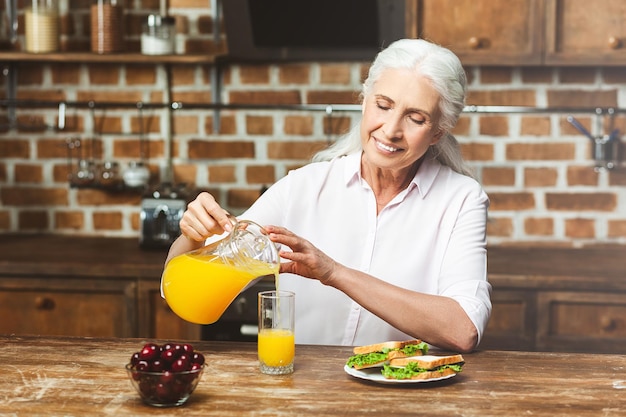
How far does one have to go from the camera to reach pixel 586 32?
3.09 m

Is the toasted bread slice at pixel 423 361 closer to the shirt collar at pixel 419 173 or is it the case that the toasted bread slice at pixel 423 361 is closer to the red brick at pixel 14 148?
the shirt collar at pixel 419 173

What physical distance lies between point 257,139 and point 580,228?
4.04 feet

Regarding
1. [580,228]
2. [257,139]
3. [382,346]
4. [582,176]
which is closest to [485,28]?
[582,176]

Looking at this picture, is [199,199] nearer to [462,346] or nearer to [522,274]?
[462,346]

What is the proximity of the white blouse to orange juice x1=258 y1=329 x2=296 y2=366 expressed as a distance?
1.63ft

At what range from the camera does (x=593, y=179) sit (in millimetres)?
3326

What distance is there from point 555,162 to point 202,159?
1302 mm

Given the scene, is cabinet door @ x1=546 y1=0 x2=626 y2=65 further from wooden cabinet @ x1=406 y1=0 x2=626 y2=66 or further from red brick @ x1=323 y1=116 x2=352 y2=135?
red brick @ x1=323 y1=116 x2=352 y2=135

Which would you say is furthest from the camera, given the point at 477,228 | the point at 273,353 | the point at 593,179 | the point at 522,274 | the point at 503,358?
the point at 593,179

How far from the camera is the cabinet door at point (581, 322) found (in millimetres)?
2822

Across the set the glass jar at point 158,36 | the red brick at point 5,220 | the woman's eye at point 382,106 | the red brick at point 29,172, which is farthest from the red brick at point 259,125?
the woman's eye at point 382,106

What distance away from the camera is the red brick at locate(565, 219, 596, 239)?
334 cm

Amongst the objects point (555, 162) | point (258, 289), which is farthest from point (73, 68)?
point (555, 162)

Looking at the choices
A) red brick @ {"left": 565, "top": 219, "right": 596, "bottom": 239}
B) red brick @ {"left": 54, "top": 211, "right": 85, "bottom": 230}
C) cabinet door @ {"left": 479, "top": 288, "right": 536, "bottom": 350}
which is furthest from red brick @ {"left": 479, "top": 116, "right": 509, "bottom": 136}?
red brick @ {"left": 54, "top": 211, "right": 85, "bottom": 230}
